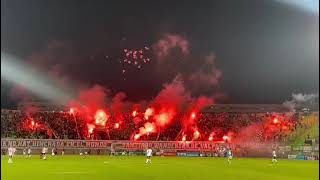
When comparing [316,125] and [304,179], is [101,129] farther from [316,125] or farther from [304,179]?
[304,179]

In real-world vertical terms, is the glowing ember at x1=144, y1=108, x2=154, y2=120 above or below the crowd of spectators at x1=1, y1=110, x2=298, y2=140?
above

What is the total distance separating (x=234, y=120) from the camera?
8025 centimetres

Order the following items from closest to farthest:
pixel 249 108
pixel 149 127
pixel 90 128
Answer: pixel 249 108 → pixel 90 128 → pixel 149 127

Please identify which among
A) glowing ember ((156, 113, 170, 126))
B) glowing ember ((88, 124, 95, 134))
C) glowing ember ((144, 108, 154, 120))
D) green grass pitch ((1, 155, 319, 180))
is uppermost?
glowing ember ((144, 108, 154, 120))

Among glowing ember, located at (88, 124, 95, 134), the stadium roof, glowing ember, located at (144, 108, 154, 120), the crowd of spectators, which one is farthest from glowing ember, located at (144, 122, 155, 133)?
the stadium roof

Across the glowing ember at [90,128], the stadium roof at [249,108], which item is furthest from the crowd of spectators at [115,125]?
the stadium roof at [249,108]

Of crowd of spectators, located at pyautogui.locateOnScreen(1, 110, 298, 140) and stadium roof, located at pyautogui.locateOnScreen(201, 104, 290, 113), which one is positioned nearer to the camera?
crowd of spectators, located at pyautogui.locateOnScreen(1, 110, 298, 140)

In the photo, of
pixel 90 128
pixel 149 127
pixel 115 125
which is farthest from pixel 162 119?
pixel 90 128

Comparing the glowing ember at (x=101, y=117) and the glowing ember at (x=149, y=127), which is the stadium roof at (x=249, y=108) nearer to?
the glowing ember at (x=149, y=127)

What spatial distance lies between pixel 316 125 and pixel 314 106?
4403 mm

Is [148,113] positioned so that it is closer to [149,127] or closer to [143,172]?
[149,127]

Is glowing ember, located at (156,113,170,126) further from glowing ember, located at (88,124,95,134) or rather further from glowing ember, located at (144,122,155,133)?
glowing ember, located at (88,124,95,134)

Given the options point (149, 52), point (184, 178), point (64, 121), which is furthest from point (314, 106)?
point (184, 178)

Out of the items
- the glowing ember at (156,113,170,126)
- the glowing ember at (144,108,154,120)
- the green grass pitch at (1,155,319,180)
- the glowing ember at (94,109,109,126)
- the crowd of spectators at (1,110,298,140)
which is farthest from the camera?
the glowing ember at (156,113,170,126)
